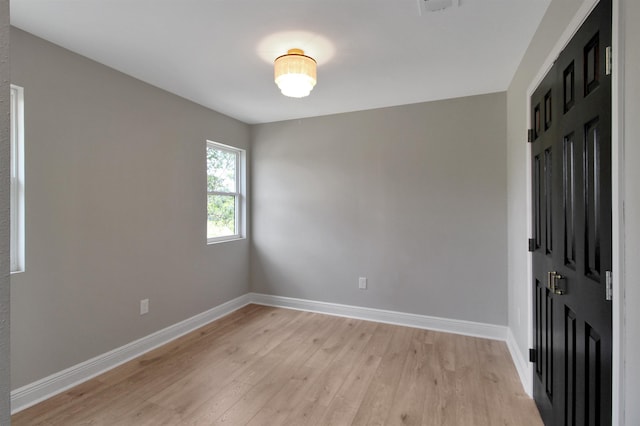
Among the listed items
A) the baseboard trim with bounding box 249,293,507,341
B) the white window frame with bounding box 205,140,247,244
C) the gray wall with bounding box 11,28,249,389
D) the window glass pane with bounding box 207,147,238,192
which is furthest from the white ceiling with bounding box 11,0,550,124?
the baseboard trim with bounding box 249,293,507,341

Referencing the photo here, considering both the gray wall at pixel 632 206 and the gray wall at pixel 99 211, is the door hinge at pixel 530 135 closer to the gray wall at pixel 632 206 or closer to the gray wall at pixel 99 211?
the gray wall at pixel 632 206

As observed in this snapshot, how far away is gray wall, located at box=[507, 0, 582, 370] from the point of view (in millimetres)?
1770

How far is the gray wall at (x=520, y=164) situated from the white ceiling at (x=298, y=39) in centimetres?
12

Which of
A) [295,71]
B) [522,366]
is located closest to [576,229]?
[522,366]

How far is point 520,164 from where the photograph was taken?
96.0 inches

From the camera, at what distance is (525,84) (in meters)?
2.29

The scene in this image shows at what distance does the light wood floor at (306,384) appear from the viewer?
6.44ft

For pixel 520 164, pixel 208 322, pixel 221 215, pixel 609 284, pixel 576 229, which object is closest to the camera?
pixel 609 284

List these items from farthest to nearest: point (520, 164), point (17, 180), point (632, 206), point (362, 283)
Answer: point (362, 283)
point (520, 164)
point (17, 180)
point (632, 206)

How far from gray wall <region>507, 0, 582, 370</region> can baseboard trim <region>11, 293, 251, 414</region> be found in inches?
123

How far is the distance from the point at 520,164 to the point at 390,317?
209 centimetres

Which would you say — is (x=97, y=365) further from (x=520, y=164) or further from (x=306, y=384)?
(x=520, y=164)

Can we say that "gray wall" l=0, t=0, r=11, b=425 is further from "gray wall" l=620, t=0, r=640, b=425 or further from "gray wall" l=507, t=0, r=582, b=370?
"gray wall" l=507, t=0, r=582, b=370

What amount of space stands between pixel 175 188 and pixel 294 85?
1.76 metres
